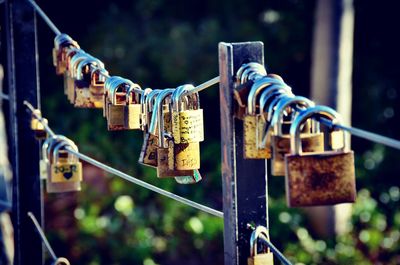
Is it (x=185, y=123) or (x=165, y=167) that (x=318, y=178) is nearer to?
(x=185, y=123)

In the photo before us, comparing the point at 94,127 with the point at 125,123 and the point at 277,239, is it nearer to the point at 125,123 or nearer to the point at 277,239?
the point at 277,239

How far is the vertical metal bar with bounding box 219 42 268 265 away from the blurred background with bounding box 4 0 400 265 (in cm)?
456

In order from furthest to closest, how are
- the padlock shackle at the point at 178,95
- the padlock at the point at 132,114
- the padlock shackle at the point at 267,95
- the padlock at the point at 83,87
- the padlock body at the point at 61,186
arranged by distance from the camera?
the padlock body at the point at 61,186
the padlock at the point at 83,87
the padlock at the point at 132,114
the padlock shackle at the point at 178,95
the padlock shackle at the point at 267,95

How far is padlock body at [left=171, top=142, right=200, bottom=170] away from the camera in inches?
79.0

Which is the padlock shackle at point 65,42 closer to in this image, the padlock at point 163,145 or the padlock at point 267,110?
the padlock at point 163,145

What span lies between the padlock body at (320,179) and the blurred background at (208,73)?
477cm

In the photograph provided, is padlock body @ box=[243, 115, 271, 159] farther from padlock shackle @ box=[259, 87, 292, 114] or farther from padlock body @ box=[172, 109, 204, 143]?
padlock body @ box=[172, 109, 204, 143]

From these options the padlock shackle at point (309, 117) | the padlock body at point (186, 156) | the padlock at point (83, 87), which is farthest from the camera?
the padlock at point (83, 87)

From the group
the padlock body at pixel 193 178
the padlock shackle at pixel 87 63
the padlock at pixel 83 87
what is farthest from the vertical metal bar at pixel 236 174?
the padlock at pixel 83 87

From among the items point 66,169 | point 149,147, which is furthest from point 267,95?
point 66,169

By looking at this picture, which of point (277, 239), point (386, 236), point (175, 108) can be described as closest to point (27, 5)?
point (175, 108)

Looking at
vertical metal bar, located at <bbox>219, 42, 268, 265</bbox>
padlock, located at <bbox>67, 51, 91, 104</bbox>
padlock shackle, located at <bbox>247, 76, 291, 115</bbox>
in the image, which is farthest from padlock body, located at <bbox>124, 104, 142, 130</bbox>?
padlock shackle, located at <bbox>247, 76, 291, 115</bbox>

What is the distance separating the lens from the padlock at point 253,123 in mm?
1559

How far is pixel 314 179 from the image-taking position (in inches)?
58.8
